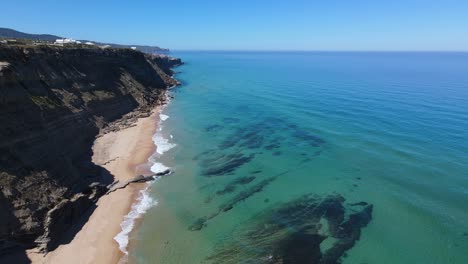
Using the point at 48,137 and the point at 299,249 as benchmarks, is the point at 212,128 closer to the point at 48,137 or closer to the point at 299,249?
the point at 48,137

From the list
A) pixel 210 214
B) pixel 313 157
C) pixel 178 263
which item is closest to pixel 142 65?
pixel 313 157

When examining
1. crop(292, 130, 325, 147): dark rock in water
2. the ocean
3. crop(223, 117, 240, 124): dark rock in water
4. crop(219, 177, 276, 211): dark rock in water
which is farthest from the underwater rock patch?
crop(223, 117, 240, 124): dark rock in water

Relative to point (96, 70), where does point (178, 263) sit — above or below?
below

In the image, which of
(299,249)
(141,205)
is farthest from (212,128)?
(299,249)

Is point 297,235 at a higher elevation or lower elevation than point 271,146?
higher

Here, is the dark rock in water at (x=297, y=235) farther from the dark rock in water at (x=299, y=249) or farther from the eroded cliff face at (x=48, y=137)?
the eroded cliff face at (x=48, y=137)

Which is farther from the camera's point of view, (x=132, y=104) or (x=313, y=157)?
(x=132, y=104)

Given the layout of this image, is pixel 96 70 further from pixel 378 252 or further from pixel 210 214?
pixel 378 252
